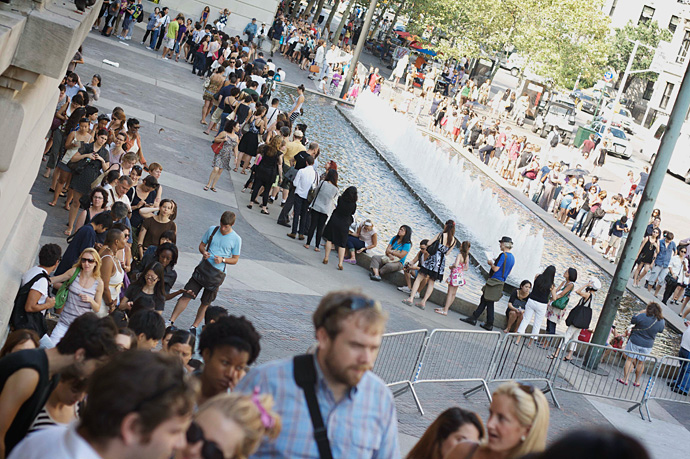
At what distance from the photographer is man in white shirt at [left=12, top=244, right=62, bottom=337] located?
25.8 ft

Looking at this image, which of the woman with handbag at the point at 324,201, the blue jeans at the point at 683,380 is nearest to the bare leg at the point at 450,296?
the woman with handbag at the point at 324,201

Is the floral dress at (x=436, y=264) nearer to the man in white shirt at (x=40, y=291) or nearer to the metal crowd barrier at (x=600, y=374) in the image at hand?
the metal crowd barrier at (x=600, y=374)

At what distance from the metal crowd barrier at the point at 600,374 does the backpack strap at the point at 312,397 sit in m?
10.2

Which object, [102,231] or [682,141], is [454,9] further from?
[102,231]

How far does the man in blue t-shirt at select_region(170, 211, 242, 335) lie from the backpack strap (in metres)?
6.99

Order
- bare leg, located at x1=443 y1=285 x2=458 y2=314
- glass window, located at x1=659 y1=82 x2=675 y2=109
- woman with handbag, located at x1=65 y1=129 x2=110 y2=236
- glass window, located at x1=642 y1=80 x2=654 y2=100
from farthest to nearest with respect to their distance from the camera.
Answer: glass window, located at x1=642 y1=80 x2=654 y2=100
glass window, located at x1=659 y1=82 x2=675 y2=109
bare leg, located at x1=443 y1=285 x2=458 y2=314
woman with handbag, located at x1=65 y1=129 x2=110 y2=236

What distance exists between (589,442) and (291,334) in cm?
922

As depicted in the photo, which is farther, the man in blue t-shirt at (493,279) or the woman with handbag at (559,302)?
the man in blue t-shirt at (493,279)

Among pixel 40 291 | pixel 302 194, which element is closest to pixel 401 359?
pixel 40 291

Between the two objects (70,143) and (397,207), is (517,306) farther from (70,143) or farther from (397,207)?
(70,143)

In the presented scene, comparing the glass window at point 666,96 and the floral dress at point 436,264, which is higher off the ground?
the glass window at point 666,96

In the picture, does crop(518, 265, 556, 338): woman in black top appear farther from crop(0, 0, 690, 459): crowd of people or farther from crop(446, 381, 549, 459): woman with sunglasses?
crop(446, 381, 549, 459): woman with sunglasses

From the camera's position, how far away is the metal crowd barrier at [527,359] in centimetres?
1221

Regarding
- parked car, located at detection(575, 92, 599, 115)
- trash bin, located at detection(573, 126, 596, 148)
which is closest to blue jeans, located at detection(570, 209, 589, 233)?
trash bin, located at detection(573, 126, 596, 148)
